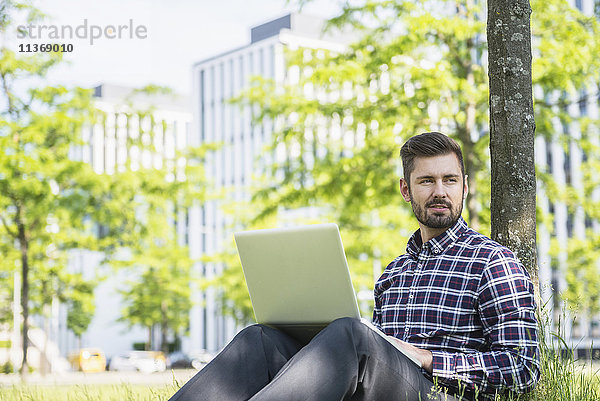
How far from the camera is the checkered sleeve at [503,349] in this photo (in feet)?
8.55

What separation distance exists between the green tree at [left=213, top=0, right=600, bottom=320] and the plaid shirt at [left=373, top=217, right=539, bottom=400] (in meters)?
5.82

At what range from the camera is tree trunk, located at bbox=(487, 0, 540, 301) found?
12.2ft

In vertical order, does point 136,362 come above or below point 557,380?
below

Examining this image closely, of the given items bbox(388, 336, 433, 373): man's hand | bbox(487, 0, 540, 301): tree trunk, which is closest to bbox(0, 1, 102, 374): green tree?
bbox(487, 0, 540, 301): tree trunk

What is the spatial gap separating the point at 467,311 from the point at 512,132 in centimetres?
130

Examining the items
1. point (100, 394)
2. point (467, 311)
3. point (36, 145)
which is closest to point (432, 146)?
point (467, 311)

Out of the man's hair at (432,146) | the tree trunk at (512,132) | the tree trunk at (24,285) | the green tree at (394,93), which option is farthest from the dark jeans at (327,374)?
the tree trunk at (24,285)

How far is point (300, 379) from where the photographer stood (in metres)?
2.35

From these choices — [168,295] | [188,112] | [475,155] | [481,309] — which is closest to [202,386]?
[481,309]

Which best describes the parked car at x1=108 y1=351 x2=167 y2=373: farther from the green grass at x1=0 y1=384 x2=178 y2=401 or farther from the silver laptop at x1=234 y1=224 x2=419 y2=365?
the silver laptop at x1=234 y1=224 x2=419 y2=365

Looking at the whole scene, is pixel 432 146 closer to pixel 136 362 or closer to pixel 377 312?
pixel 377 312

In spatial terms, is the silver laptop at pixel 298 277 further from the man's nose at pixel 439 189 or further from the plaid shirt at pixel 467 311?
the man's nose at pixel 439 189

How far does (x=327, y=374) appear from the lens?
2365 mm

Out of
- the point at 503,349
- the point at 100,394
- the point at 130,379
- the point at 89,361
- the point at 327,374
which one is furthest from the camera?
the point at 89,361
